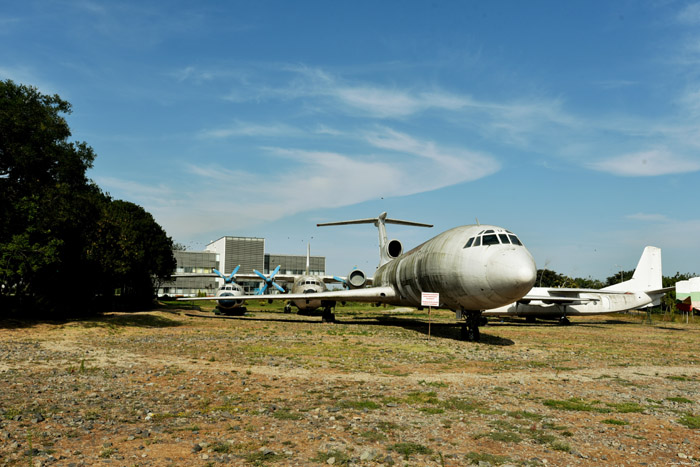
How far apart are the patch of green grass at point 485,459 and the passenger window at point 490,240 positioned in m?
12.1

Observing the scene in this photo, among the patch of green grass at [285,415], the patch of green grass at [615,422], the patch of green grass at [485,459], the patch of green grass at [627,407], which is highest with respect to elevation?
the patch of green grass at [485,459]

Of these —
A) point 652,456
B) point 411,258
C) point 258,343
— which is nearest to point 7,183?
point 258,343

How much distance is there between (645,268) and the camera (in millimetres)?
40562

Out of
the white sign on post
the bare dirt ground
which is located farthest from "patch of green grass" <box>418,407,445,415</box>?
the white sign on post

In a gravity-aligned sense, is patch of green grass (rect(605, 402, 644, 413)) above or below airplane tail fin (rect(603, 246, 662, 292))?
below

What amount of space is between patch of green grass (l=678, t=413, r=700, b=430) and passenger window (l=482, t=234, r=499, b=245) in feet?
31.3

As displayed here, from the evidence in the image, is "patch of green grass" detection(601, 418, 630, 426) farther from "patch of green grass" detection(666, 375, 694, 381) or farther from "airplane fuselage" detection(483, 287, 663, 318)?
"airplane fuselage" detection(483, 287, 663, 318)

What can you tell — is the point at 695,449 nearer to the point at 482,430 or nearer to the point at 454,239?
the point at 482,430

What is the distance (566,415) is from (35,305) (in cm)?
3323

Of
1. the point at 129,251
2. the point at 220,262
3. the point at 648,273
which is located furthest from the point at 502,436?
the point at 220,262

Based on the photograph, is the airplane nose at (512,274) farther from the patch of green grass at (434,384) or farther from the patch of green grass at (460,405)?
the patch of green grass at (460,405)

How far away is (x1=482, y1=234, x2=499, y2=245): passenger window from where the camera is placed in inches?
659

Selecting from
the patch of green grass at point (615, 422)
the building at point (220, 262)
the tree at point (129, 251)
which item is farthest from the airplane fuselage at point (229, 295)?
the building at point (220, 262)

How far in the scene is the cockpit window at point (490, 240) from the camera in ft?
54.9
